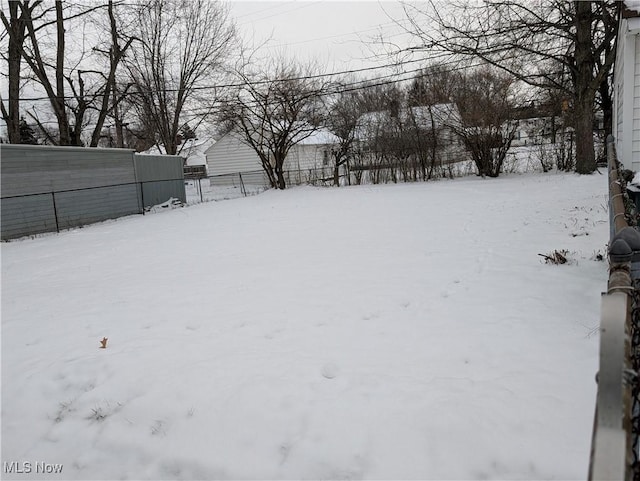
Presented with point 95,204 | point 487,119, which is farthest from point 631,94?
point 95,204

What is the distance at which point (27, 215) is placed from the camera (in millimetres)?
11469

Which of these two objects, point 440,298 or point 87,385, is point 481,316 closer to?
point 440,298

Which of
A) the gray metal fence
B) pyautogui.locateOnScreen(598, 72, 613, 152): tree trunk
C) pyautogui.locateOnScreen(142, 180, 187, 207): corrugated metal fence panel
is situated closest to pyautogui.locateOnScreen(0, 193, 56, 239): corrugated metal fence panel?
the gray metal fence

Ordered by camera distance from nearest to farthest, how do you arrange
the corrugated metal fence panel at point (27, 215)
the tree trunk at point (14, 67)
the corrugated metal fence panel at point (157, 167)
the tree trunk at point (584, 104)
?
the corrugated metal fence panel at point (27, 215)
the tree trunk at point (584, 104)
the tree trunk at point (14, 67)
the corrugated metal fence panel at point (157, 167)

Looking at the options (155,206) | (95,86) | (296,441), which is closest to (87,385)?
(296,441)

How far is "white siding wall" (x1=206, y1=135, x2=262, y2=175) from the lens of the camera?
31.7m

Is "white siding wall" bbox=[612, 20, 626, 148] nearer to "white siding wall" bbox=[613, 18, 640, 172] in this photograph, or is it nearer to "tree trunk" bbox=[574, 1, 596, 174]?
"white siding wall" bbox=[613, 18, 640, 172]

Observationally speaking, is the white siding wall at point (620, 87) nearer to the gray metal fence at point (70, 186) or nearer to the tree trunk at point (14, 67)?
the gray metal fence at point (70, 186)

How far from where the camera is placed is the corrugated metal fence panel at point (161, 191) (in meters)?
16.2

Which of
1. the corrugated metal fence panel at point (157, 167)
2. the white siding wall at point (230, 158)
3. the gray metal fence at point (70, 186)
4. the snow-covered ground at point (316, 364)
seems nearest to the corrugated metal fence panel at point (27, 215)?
the gray metal fence at point (70, 186)

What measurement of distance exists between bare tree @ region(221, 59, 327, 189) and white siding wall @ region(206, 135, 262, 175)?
9175mm

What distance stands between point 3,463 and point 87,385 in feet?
2.23

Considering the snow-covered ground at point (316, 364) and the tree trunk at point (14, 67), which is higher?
the tree trunk at point (14, 67)

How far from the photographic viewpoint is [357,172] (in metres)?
22.1
